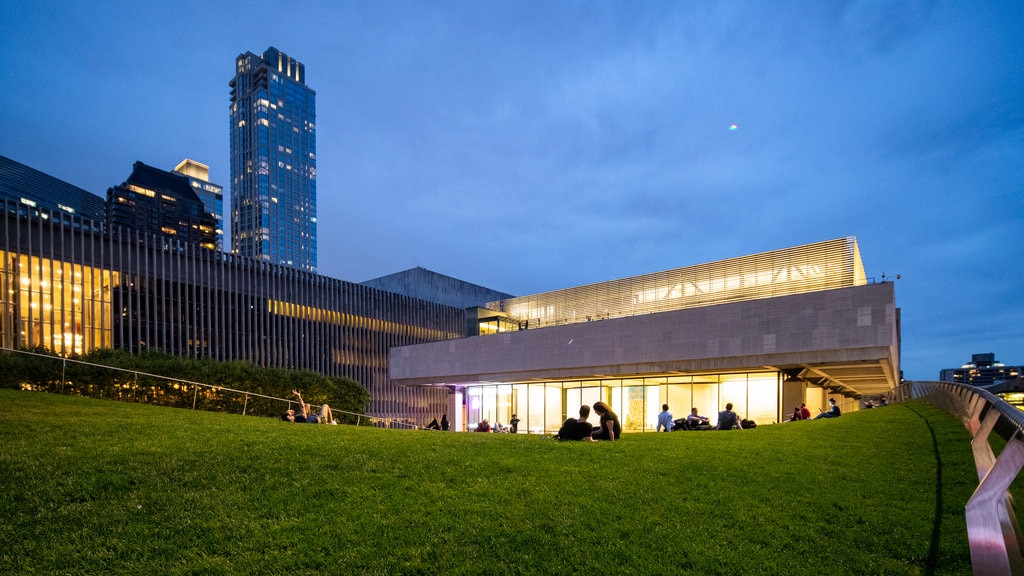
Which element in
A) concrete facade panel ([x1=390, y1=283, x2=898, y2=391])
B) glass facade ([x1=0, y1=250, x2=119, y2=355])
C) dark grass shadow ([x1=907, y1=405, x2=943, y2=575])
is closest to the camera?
dark grass shadow ([x1=907, y1=405, x2=943, y2=575])

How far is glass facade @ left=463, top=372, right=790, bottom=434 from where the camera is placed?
27.5 m

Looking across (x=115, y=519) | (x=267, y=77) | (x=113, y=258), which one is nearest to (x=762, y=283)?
(x=115, y=519)

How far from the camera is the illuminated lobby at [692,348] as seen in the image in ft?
81.0

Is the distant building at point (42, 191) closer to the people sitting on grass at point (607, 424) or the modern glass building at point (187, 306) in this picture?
the modern glass building at point (187, 306)

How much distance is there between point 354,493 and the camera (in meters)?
6.41

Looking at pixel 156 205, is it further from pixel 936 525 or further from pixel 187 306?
pixel 936 525

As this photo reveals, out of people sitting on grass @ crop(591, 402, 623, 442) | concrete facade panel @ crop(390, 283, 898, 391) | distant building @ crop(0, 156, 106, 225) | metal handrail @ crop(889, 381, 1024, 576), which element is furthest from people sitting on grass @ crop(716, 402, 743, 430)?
distant building @ crop(0, 156, 106, 225)

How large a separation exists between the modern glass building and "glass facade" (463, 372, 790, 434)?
20.3 m

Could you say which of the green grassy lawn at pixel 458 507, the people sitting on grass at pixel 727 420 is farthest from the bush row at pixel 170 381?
the people sitting on grass at pixel 727 420

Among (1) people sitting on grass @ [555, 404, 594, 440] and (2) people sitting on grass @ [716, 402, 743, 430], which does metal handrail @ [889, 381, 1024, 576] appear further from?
(2) people sitting on grass @ [716, 402, 743, 430]

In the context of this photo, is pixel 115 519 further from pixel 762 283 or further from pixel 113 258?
pixel 113 258

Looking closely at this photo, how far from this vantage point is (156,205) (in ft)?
489

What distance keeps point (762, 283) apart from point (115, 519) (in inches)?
1240

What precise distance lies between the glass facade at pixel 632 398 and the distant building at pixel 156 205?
13293 centimetres
